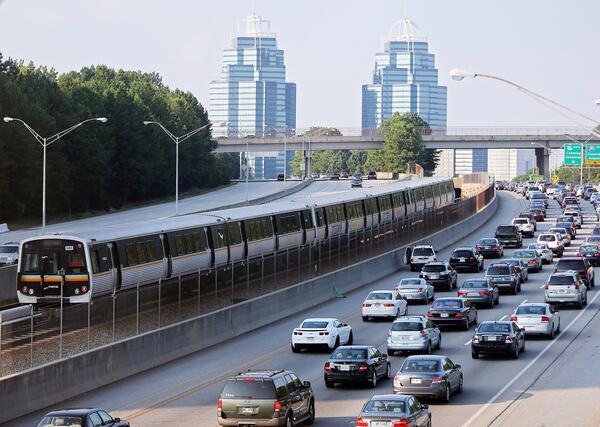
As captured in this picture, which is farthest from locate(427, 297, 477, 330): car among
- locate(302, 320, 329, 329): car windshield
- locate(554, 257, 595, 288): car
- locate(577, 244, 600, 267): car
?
locate(577, 244, 600, 267): car

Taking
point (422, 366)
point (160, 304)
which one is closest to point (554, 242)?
point (160, 304)

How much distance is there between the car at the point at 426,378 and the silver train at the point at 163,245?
9778 millimetres

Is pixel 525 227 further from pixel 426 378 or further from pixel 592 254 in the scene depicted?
pixel 426 378

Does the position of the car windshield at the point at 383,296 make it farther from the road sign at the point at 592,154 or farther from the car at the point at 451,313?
the road sign at the point at 592,154

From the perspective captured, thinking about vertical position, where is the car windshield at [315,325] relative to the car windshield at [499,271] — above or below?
above

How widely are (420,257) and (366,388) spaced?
35168mm

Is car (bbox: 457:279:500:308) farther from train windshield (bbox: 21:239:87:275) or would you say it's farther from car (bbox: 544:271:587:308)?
train windshield (bbox: 21:239:87:275)

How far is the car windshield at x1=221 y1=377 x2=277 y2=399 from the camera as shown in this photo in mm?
27156

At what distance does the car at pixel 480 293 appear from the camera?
52.2 metres

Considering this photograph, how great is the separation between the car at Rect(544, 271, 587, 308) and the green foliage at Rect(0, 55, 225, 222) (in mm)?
50412

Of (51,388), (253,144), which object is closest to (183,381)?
(51,388)

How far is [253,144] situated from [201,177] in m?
32.6

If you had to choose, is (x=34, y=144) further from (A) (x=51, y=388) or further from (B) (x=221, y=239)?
(A) (x=51, y=388)

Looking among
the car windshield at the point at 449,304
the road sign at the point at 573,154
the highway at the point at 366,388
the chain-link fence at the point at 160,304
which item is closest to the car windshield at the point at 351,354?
the highway at the point at 366,388
